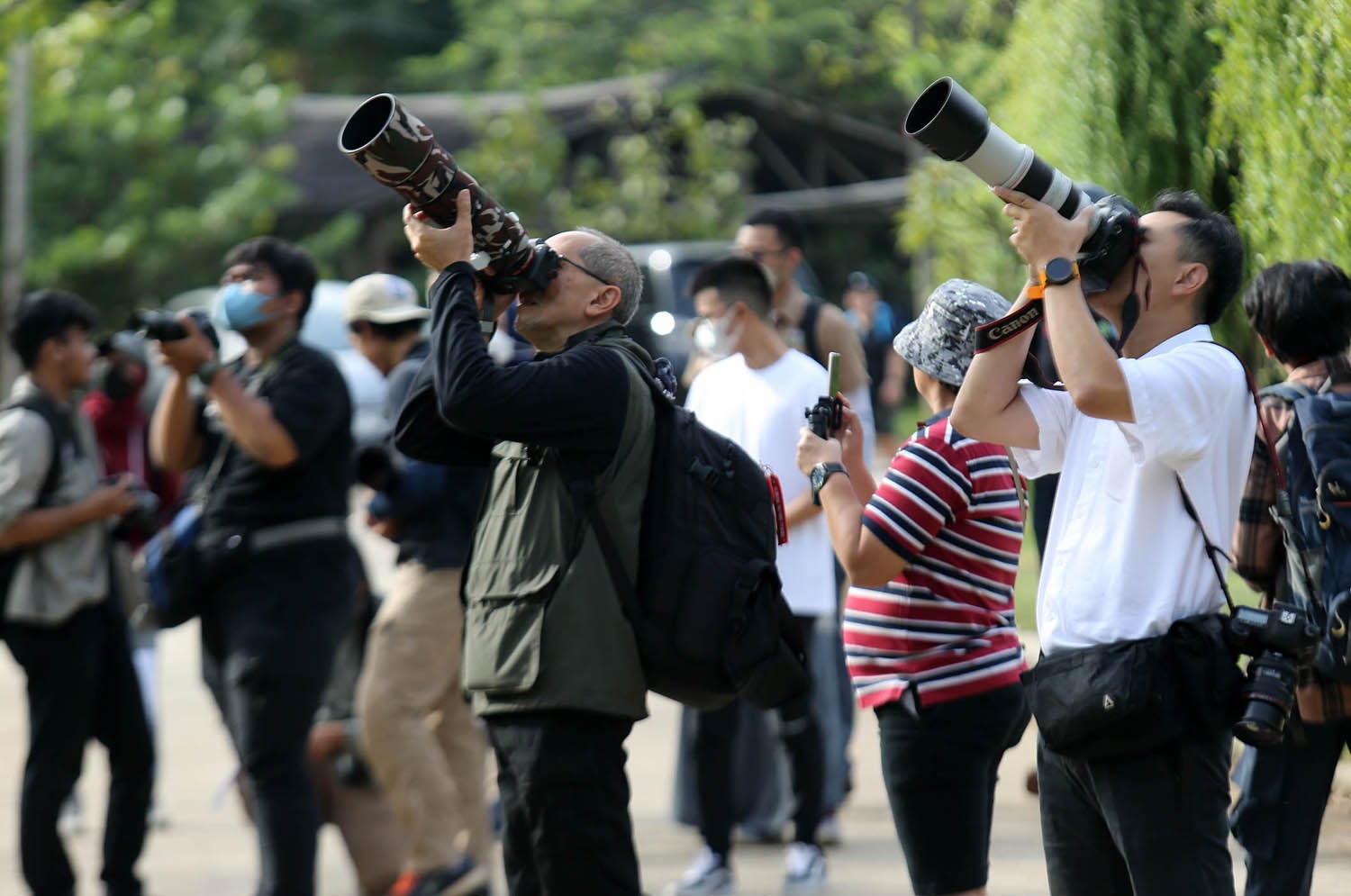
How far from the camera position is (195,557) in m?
5.11

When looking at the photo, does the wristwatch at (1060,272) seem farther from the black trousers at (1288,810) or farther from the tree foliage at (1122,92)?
the tree foliage at (1122,92)

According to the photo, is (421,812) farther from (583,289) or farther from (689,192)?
(689,192)

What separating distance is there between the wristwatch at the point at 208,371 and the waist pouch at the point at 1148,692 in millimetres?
2726

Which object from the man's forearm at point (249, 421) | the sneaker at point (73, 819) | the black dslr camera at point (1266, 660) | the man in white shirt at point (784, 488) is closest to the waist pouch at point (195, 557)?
the man's forearm at point (249, 421)

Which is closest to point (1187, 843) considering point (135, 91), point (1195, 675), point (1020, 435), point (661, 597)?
point (1195, 675)

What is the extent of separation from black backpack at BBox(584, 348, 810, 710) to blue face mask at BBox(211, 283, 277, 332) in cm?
176

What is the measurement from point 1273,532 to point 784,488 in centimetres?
222

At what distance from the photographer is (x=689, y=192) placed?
2506 centimetres

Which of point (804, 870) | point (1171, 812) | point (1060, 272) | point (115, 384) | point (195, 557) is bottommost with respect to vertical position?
point (804, 870)

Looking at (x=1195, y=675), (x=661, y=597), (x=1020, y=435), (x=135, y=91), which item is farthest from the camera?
(x=135, y=91)

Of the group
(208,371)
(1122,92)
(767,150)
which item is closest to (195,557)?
(208,371)

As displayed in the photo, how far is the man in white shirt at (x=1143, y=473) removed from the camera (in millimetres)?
3037

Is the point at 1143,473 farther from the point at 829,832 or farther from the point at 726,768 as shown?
the point at 829,832

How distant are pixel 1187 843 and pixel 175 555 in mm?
3120
